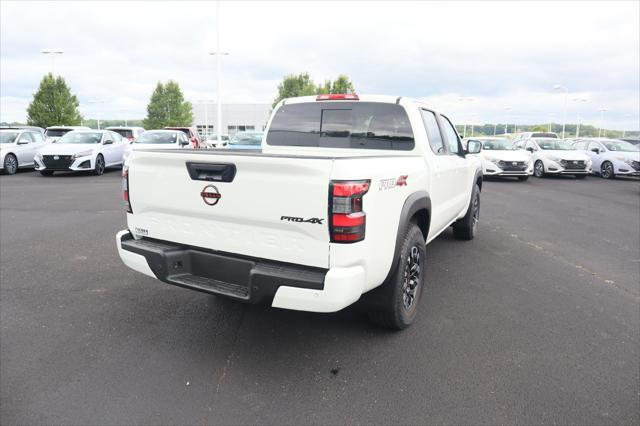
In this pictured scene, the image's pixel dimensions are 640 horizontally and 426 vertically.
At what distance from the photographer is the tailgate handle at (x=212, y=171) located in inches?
115

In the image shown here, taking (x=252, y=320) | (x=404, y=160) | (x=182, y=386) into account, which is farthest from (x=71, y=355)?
(x=404, y=160)

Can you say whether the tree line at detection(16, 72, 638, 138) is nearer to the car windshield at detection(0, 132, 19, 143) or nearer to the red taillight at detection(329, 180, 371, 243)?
the car windshield at detection(0, 132, 19, 143)

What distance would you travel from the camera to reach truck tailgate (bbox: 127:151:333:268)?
269 centimetres

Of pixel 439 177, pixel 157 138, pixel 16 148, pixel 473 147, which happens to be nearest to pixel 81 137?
pixel 16 148

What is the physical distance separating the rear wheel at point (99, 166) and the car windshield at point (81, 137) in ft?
2.78

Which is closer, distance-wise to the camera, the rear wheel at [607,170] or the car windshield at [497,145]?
the car windshield at [497,145]

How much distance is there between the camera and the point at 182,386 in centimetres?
287

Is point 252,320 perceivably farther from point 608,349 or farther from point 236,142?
point 236,142

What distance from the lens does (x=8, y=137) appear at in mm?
16859

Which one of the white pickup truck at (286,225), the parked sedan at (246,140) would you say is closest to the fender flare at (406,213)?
the white pickup truck at (286,225)

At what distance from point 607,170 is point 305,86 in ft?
132

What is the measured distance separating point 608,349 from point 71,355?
156 inches

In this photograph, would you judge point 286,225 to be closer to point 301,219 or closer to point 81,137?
point 301,219

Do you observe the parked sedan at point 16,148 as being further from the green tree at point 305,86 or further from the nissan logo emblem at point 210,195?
the green tree at point 305,86
